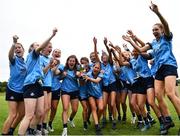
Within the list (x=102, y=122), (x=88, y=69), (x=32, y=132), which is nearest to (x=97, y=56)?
(x=88, y=69)

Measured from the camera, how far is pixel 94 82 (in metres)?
12.2

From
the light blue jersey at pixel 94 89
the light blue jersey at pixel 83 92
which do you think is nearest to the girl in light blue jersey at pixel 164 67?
the light blue jersey at pixel 94 89

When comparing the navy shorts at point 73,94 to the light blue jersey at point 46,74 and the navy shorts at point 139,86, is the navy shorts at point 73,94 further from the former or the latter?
the navy shorts at point 139,86

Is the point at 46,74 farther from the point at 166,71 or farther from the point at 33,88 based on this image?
the point at 166,71

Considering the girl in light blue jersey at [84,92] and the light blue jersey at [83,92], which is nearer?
the girl in light blue jersey at [84,92]

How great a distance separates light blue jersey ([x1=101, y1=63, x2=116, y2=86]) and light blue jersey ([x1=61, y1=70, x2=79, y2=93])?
1132 mm

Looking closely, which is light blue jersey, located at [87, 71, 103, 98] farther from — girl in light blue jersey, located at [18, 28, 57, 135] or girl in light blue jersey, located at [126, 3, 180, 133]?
girl in light blue jersey, located at [18, 28, 57, 135]

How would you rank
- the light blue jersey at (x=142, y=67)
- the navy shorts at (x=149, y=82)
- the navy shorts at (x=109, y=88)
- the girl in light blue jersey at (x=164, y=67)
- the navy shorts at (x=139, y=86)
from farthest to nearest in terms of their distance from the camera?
the navy shorts at (x=109, y=88)
the navy shorts at (x=139, y=86)
the light blue jersey at (x=142, y=67)
the navy shorts at (x=149, y=82)
the girl in light blue jersey at (x=164, y=67)

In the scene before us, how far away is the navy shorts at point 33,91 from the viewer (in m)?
9.31

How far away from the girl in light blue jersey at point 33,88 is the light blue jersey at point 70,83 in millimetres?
2378

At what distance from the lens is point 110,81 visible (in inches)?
512

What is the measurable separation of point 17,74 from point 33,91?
109 centimetres

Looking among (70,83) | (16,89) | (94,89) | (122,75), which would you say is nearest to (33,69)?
(16,89)

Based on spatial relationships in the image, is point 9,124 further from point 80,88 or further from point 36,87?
point 80,88
